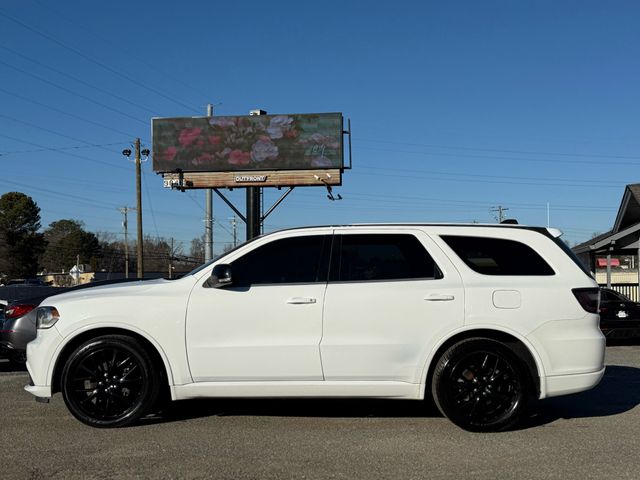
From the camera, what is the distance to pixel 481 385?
18.9 ft

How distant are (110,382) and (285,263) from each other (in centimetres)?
A: 192

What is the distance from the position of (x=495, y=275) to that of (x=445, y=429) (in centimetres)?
147

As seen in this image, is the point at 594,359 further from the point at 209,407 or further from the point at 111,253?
the point at 111,253

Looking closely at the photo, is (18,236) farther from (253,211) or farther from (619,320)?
(619,320)

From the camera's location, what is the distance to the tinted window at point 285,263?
595 centimetres

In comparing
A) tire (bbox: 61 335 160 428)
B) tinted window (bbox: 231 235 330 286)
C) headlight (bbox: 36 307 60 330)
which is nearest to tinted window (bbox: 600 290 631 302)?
tinted window (bbox: 231 235 330 286)

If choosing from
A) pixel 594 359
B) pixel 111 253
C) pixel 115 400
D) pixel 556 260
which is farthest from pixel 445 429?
pixel 111 253

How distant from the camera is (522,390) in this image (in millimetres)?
5742

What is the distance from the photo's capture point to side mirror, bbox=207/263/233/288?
18.8ft

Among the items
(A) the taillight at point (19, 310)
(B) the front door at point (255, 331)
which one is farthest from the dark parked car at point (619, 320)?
(A) the taillight at point (19, 310)

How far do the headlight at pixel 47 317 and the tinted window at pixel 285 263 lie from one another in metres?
1.68

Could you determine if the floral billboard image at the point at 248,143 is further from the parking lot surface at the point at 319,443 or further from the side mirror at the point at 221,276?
the side mirror at the point at 221,276

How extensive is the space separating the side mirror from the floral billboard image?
97.2 feet

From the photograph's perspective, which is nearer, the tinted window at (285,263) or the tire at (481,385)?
the tire at (481,385)
